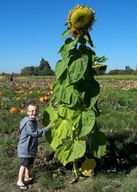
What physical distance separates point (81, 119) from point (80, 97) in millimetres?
272

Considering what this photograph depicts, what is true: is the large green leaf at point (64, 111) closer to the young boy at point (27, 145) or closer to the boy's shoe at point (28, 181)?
the young boy at point (27, 145)

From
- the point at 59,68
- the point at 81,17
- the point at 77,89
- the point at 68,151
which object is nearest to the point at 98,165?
the point at 68,151

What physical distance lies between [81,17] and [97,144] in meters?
1.64

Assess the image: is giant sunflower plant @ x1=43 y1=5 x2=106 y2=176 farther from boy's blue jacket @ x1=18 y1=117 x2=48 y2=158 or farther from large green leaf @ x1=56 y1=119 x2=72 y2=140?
boy's blue jacket @ x1=18 y1=117 x2=48 y2=158

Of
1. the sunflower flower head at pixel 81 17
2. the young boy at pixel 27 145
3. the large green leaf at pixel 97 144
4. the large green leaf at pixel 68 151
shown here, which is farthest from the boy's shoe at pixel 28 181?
the sunflower flower head at pixel 81 17

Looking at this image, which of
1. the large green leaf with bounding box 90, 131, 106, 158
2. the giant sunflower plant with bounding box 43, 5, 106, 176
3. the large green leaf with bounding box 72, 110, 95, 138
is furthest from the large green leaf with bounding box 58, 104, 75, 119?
the large green leaf with bounding box 90, 131, 106, 158

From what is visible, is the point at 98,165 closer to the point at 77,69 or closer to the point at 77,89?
the point at 77,89

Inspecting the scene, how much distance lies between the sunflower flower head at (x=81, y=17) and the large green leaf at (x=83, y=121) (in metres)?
1.04

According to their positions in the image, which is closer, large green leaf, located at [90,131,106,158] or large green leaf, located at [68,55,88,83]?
large green leaf, located at [68,55,88,83]

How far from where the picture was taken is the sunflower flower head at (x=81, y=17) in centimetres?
425

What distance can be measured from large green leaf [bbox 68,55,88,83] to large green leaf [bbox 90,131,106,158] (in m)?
0.87

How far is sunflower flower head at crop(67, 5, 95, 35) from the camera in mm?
4254

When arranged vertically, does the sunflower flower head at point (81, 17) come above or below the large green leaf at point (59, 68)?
above

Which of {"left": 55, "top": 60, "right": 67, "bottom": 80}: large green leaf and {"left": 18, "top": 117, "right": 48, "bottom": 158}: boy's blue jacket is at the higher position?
{"left": 55, "top": 60, "right": 67, "bottom": 80}: large green leaf
